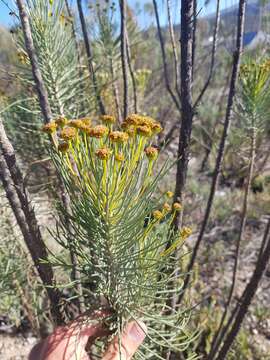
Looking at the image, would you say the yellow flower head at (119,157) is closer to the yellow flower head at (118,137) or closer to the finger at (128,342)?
the yellow flower head at (118,137)

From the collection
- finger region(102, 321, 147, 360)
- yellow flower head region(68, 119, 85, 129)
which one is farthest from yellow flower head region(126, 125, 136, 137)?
finger region(102, 321, 147, 360)

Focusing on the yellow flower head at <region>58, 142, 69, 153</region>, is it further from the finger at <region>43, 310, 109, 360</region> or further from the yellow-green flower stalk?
the finger at <region>43, 310, 109, 360</region>

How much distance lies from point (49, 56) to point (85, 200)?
1112mm

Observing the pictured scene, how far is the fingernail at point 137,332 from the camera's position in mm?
1146

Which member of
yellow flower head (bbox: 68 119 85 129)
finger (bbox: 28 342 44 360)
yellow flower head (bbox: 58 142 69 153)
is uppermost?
yellow flower head (bbox: 68 119 85 129)

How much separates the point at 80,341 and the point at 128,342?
157mm

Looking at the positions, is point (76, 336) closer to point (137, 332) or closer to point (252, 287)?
point (137, 332)

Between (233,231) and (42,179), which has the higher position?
(42,179)

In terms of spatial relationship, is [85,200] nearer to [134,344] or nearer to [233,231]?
[134,344]

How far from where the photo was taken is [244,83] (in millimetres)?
2004

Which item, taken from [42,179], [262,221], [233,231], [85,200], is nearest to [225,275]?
[233,231]

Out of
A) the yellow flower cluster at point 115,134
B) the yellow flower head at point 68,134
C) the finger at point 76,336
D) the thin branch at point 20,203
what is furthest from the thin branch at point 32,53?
the finger at point 76,336

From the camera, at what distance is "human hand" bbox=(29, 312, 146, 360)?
1039mm

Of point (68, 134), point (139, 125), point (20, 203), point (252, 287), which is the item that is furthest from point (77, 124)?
point (252, 287)
